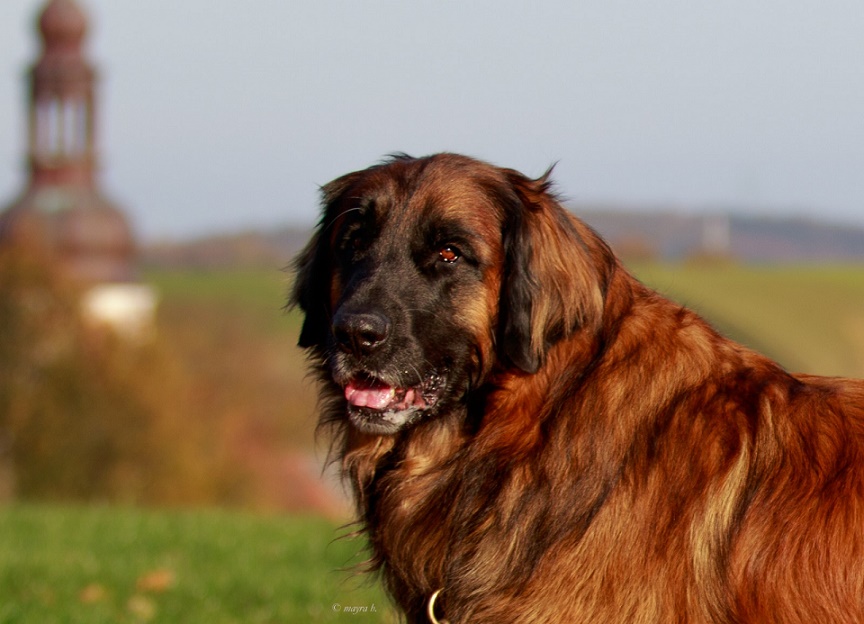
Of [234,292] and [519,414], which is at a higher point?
[519,414]

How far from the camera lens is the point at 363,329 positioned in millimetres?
4012

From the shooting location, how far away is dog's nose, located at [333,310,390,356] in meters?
4.02

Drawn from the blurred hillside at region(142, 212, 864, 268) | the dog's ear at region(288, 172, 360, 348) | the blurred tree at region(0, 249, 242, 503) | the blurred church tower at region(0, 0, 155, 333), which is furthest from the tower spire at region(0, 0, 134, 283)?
the dog's ear at region(288, 172, 360, 348)

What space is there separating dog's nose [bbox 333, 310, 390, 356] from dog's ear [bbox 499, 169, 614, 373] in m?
0.45

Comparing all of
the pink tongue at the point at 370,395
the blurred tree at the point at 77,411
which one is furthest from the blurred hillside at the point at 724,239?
the pink tongue at the point at 370,395

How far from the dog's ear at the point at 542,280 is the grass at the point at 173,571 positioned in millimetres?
1229

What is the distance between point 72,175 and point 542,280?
60.4 meters

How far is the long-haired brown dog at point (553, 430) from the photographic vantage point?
139 inches

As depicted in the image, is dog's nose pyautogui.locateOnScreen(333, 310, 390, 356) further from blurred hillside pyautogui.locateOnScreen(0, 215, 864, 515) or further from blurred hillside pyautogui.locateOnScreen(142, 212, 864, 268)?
blurred hillside pyautogui.locateOnScreen(142, 212, 864, 268)

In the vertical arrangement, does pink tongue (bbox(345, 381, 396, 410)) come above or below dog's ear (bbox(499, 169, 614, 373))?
below

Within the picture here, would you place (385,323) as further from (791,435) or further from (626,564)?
(791,435)

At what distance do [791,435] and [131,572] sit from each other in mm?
A: 6591

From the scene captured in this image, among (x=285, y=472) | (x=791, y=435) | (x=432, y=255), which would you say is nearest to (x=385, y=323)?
(x=432, y=255)

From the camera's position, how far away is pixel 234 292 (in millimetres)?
63719
